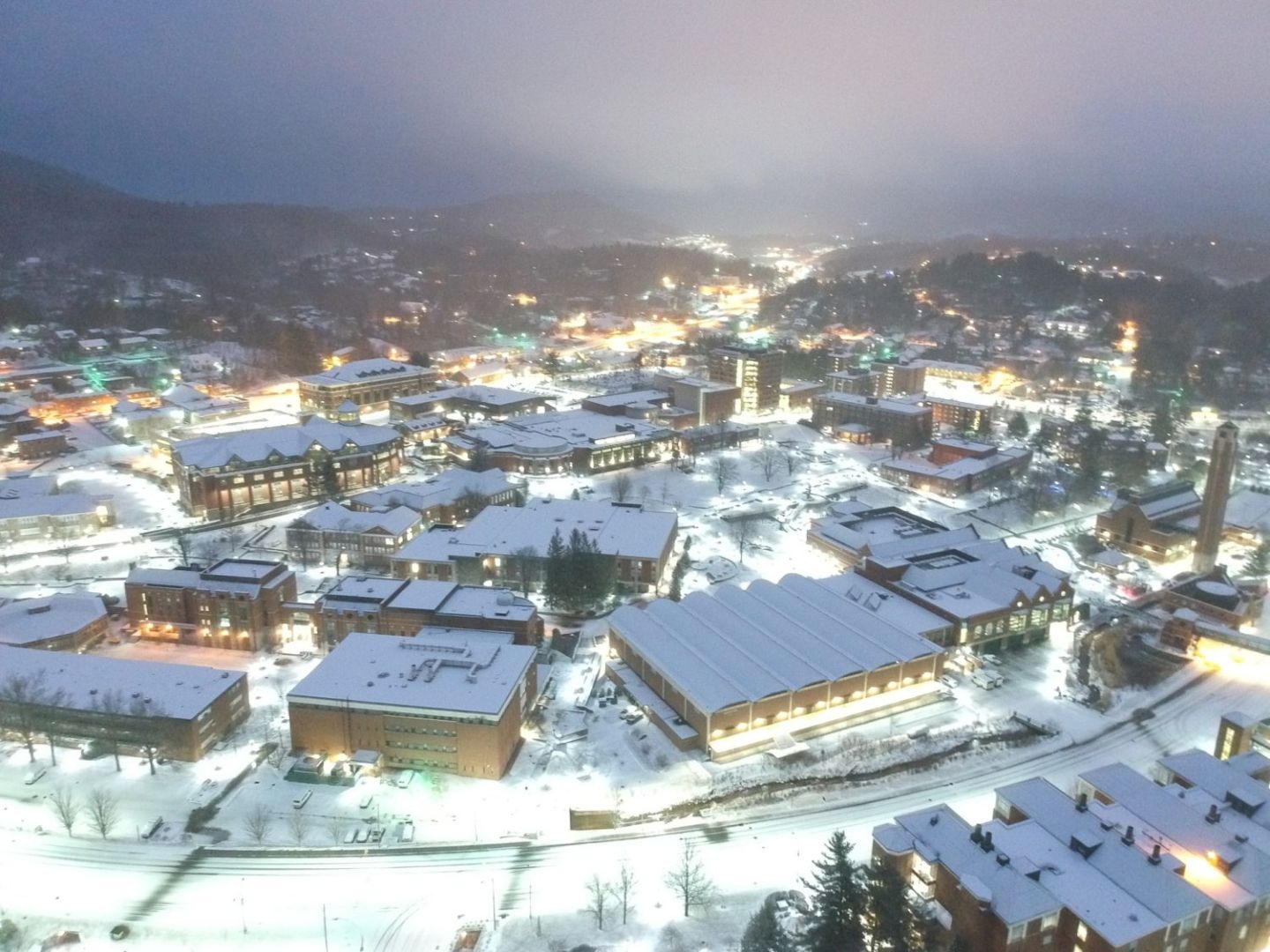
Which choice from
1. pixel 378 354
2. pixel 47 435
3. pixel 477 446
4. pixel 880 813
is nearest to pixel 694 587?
pixel 880 813

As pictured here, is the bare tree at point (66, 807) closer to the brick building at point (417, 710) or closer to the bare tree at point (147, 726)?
the bare tree at point (147, 726)

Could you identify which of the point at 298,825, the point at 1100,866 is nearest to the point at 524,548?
the point at 298,825

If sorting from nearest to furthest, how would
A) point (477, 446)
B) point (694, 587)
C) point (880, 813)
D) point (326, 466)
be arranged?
point (880, 813) < point (694, 587) < point (326, 466) < point (477, 446)

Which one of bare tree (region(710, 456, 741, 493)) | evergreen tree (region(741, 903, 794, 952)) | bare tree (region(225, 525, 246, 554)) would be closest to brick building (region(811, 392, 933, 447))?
bare tree (region(710, 456, 741, 493))

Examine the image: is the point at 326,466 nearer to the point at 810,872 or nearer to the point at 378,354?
the point at 810,872

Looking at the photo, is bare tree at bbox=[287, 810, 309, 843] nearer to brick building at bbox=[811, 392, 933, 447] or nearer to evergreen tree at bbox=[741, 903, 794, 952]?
evergreen tree at bbox=[741, 903, 794, 952]

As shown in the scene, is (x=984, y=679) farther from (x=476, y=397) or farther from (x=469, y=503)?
(x=476, y=397)
